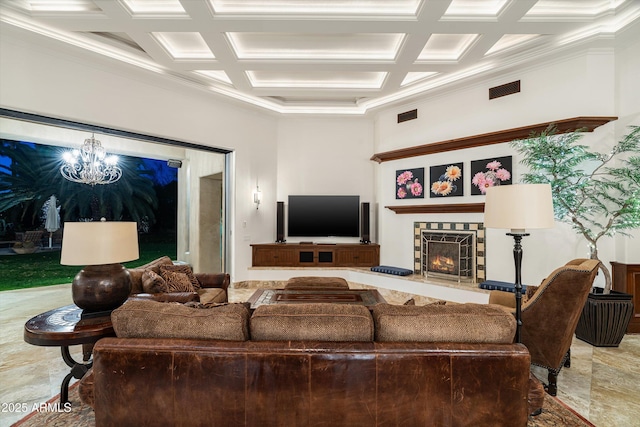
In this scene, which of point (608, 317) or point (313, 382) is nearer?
point (313, 382)

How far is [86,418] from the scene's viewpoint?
1962 mm

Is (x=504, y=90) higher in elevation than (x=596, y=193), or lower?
higher

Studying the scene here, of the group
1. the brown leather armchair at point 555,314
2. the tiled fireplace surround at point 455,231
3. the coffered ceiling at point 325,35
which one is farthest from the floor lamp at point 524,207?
the tiled fireplace surround at point 455,231

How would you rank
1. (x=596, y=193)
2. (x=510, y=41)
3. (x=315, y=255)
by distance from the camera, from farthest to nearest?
(x=315, y=255) → (x=510, y=41) → (x=596, y=193)

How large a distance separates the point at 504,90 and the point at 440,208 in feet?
6.14

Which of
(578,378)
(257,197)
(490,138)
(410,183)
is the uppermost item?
(490,138)

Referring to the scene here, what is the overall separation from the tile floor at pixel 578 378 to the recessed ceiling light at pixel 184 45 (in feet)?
11.7

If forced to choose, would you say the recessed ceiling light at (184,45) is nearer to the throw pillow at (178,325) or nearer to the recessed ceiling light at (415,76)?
the recessed ceiling light at (415,76)

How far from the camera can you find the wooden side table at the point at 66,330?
179 cm

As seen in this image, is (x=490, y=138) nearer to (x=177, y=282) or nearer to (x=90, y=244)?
(x=177, y=282)

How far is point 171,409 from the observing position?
1407 mm

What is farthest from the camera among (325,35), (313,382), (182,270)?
(325,35)

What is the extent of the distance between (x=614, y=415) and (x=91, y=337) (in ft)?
11.3

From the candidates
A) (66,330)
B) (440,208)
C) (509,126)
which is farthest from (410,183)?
(66,330)
